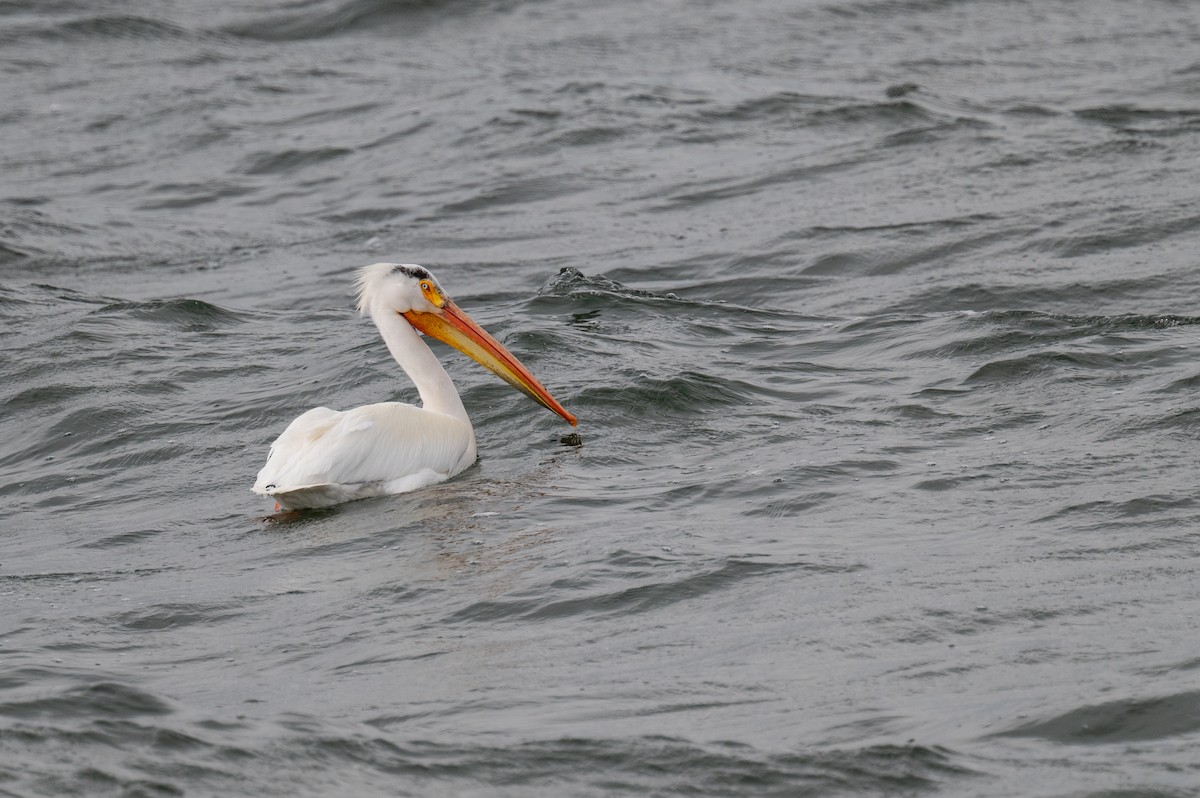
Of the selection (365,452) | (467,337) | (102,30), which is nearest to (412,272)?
(467,337)

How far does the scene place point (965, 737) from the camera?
411 cm

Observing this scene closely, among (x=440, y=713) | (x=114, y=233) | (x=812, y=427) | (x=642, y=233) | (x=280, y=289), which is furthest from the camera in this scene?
(x=114, y=233)

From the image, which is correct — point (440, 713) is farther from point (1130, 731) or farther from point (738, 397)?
point (738, 397)

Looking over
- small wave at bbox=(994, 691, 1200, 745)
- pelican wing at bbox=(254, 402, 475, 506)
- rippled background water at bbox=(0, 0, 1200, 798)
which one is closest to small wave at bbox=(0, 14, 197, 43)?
rippled background water at bbox=(0, 0, 1200, 798)

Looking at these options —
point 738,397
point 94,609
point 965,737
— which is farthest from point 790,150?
point 965,737

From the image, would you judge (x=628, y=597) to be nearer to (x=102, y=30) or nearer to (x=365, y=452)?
(x=365, y=452)

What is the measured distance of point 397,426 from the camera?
22.7 ft

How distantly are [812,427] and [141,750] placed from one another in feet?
12.5

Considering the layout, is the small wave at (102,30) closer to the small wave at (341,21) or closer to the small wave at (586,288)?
the small wave at (341,21)

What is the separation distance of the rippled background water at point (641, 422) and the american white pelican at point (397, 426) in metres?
0.16

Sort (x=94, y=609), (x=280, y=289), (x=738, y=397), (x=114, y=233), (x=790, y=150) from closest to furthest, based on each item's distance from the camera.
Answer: (x=94, y=609) → (x=738, y=397) → (x=280, y=289) → (x=114, y=233) → (x=790, y=150)

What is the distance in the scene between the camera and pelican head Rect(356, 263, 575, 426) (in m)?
7.69

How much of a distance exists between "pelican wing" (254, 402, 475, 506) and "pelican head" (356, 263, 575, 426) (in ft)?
1.82

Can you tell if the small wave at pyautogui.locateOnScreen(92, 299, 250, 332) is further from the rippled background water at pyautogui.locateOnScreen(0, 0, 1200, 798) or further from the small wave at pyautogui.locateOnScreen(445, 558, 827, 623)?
the small wave at pyautogui.locateOnScreen(445, 558, 827, 623)
